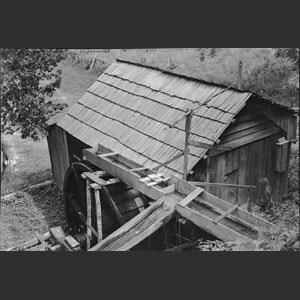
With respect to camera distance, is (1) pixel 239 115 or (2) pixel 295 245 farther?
(1) pixel 239 115

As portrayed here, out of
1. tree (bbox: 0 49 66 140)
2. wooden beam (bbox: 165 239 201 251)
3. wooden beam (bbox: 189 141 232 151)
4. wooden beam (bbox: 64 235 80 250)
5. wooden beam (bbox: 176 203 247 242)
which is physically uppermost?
tree (bbox: 0 49 66 140)

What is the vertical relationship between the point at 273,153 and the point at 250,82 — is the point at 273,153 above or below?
below

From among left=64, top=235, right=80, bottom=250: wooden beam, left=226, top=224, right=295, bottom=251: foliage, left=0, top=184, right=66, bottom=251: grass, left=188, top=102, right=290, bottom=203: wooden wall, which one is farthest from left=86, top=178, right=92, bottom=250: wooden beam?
left=226, top=224, right=295, bottom=251: foliage

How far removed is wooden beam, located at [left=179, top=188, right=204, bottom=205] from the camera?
4227 millimetres

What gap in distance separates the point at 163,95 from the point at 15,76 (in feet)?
4.73

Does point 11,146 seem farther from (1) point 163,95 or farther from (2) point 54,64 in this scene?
(1) point 163,95

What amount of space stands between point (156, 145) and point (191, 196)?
2.57 feet

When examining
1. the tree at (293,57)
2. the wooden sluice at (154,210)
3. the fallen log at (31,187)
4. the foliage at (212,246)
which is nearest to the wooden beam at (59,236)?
the wooden sluice at (154,210)

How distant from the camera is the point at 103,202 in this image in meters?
5.40

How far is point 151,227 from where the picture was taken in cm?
418

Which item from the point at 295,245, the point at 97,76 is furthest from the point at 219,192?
the point at 97,76

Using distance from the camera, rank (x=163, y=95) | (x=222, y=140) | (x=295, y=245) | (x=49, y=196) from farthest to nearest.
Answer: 1. (x=49, y=196)
2. (x=163, y=95)
3. (x=222, y=140)
4. (x=295, y=245)

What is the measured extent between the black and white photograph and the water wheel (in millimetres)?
14

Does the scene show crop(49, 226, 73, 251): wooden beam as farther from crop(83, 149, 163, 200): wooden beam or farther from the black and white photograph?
crop(83, 149, 163, 200): wooden beam
